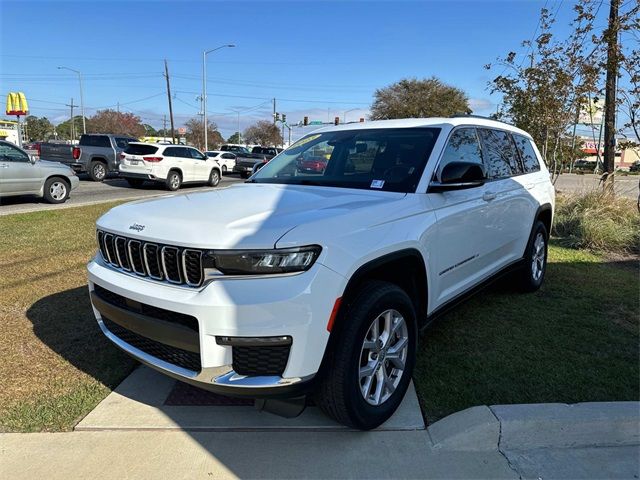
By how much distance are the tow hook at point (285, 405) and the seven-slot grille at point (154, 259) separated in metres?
0.73

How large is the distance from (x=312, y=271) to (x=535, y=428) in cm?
162

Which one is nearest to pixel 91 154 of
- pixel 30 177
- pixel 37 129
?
pixel 30 177

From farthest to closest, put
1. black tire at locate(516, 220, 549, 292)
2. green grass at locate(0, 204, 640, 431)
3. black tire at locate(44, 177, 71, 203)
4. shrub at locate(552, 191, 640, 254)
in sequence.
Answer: black tire at locate(44, 177, 71, 203)
shrub at locate(552, 191, 640, 254)
black tire at locate(516, 220, 549, 292)
green grass at locate(0, 204, 640, 431)

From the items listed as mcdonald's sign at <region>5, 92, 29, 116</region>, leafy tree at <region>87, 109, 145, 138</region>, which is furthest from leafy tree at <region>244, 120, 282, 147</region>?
mcdonald's sign at <region>5, 92, 29, 116</region>

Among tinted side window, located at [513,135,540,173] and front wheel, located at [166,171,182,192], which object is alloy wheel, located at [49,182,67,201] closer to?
front wheel, located at [166,171,182,192]

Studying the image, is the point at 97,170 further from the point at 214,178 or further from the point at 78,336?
the point at 78,336

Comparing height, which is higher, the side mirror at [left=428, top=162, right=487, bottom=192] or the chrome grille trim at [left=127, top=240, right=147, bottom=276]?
the side mirror at [left=428, top=162, right=487, bottom=192]

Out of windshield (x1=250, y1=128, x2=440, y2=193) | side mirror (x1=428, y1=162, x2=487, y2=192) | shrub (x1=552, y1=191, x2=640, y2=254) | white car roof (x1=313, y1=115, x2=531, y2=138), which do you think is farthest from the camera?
shrub (x1=552, y1=191, x2=640, y2=254)

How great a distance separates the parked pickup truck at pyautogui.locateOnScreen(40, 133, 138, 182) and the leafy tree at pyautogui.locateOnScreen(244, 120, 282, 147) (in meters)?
55.6

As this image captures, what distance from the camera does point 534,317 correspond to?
4.77 m

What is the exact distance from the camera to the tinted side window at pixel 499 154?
4.48 meters

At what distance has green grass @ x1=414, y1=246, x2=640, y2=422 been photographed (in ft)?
10.9

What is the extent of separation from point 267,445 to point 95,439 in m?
0.99

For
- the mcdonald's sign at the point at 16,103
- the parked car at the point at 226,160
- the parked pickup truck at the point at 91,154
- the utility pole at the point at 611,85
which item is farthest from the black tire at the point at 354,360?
the mcdonald's sign at the point at 16,103
